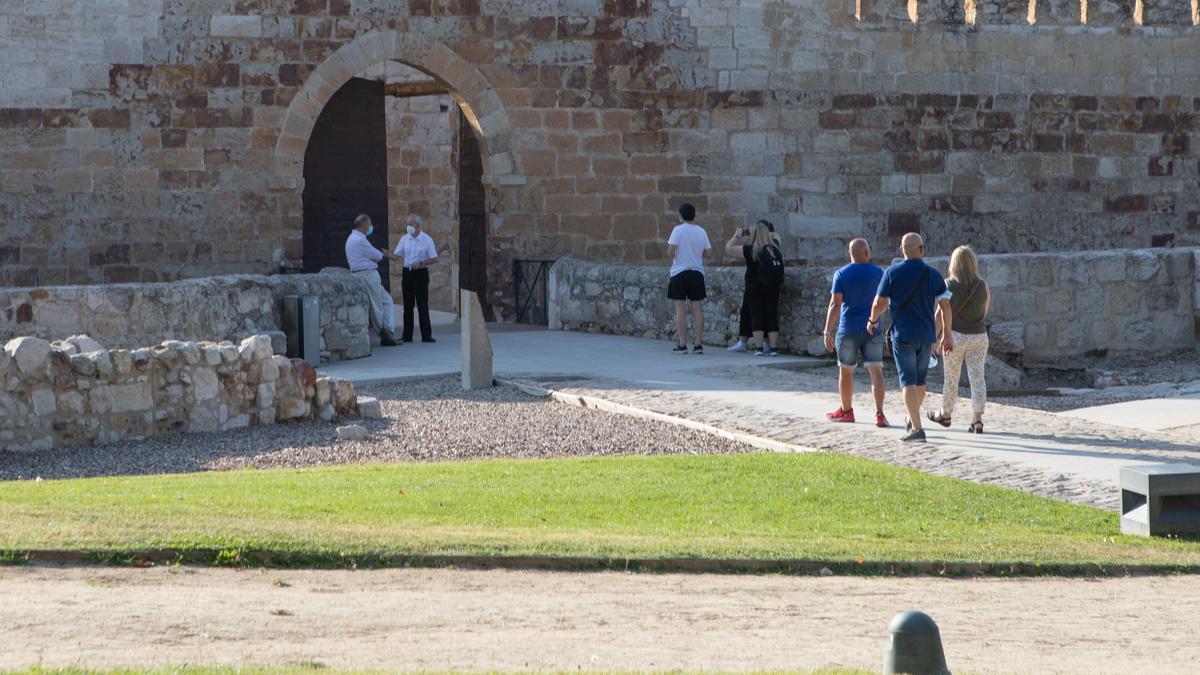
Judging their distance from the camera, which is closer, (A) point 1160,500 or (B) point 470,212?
(A) point 1160,500

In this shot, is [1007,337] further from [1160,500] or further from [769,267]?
[1160,500]

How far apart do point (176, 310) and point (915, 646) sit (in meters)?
10.3

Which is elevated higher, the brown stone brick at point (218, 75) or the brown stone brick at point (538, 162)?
the brown stone brick at point (218, 75)

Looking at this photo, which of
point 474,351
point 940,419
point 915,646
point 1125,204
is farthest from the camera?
point 1125,204

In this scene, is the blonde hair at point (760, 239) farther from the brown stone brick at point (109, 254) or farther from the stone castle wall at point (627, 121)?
the brown stone brick at point (109, 254)

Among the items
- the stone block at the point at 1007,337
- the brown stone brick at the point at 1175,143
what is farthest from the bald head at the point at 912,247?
the brown stone brick at the point at 1175,143

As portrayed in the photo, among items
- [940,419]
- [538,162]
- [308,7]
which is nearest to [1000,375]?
[940,419]

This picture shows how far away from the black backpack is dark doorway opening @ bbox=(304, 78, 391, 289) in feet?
23.0

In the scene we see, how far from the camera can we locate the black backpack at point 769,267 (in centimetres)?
1513

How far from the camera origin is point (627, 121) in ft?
65.5

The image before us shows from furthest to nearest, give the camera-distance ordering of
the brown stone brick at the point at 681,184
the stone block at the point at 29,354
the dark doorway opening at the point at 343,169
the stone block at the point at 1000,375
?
the dark doorway opening at the point at 343,169 → the brown stone brick at the point at 681,184 → the stone block at the point at 1000,375 → the stone block at the point at 29,354

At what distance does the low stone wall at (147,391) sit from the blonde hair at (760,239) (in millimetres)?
4643

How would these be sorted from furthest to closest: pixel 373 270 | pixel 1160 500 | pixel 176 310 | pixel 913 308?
pixel 373 270 → pixel 176 310 → pixel 913 308 → pixel 1160 500

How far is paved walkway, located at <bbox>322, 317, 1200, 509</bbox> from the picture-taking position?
9.58 meters
